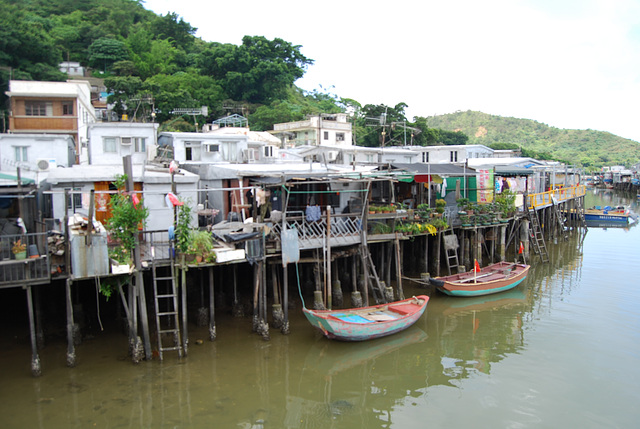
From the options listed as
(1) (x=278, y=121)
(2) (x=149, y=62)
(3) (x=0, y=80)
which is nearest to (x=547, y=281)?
(1) (x=278, y=121)

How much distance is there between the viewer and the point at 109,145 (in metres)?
25.7

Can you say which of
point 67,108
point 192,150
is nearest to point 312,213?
point 192,150

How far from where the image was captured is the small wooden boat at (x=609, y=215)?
46944mm

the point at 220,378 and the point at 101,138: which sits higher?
the point at 101,138

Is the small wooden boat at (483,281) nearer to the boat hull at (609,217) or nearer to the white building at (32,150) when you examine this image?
the white building at (32,150)

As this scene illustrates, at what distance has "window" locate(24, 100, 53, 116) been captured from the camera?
3222cm

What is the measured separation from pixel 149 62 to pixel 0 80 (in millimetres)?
23115

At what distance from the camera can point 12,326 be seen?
1683 centimetres

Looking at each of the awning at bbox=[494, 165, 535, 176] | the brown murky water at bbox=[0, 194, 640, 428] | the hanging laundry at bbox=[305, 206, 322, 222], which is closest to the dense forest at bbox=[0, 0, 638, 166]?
the awning at bbox=[494, 165, 535, 176]

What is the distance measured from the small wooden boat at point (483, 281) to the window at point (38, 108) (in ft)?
92.3

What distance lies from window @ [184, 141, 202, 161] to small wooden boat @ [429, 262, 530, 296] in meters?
14.6

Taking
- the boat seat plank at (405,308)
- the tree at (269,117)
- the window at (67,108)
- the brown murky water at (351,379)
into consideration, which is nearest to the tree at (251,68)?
the tree at (269,117)

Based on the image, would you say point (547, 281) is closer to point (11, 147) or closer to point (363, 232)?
point (363, 232)

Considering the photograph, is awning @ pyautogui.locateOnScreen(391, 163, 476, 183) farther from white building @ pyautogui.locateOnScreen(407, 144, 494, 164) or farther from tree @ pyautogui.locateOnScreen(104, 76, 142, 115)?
tree @ pyautogui.locateOnScreen(104, 76, 142, 115)
